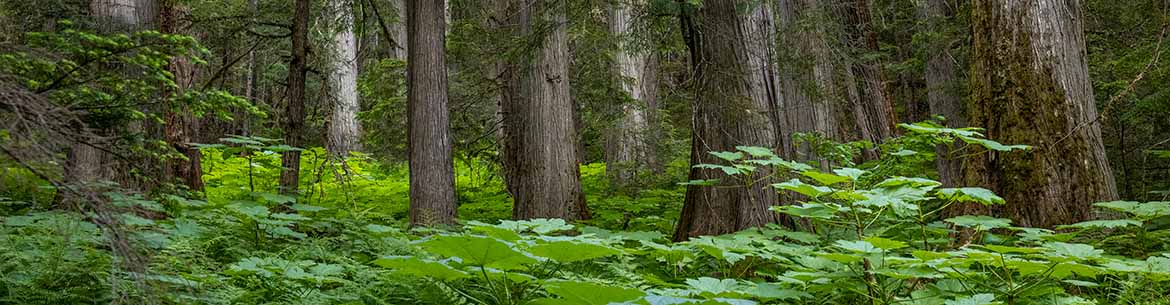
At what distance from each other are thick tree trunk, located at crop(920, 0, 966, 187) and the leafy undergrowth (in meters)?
7.02

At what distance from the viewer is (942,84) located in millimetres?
12445

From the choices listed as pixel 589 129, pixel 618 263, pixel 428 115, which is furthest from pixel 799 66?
pixel 589 129

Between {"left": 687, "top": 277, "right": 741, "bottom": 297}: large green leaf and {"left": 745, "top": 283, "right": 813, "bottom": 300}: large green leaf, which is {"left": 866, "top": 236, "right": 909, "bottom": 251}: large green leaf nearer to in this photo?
{"left": 745, "top": 283, "right": 813, "bottom": 300}: large green leaf

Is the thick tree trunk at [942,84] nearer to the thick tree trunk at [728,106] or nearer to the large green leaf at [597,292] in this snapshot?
the thick tree trunk at [728,106]

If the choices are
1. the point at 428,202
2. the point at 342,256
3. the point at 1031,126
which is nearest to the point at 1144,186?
the point at 1031,126

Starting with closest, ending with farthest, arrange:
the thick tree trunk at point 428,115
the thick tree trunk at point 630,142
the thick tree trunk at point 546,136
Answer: the thick tree trunk at point 428,115
the thick tree trunk at point 546,136
the thick tree trunk at point 630,142

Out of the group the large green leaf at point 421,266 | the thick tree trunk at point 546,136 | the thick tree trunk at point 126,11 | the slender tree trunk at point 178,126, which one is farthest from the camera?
the thick tree trunk at point 546,136

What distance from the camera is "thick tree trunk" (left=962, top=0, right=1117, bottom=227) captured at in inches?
196

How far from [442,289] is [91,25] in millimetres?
5192

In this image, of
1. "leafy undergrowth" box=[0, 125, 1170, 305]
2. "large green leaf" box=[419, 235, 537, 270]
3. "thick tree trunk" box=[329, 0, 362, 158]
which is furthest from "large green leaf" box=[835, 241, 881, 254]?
"thick tree trunk" box=[329, 0, 362, 158]

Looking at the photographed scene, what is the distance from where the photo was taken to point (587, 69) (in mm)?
12758

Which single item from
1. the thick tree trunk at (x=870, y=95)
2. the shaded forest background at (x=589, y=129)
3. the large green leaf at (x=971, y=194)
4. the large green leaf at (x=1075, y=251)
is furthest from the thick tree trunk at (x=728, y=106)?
the thick tree trunk at (x=870, y=95)

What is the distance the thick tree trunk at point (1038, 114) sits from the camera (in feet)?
16.4

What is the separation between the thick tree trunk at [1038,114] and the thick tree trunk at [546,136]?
5.05 m
